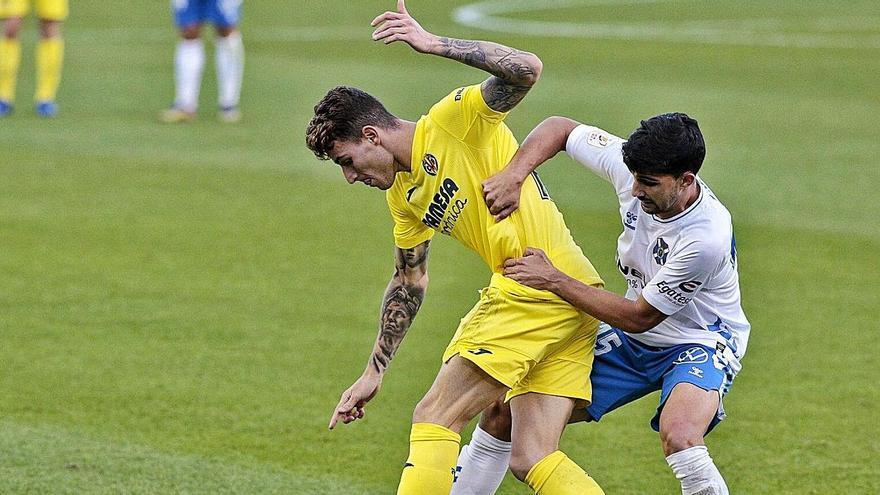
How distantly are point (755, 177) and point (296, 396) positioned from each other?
776 centimetres

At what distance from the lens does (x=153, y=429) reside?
7770mm

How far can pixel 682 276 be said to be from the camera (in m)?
5.69

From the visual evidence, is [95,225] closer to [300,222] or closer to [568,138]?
[300,222]

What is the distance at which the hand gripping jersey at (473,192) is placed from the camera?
5.73m

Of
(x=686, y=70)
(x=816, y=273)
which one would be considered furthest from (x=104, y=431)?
(x=686, y=70)

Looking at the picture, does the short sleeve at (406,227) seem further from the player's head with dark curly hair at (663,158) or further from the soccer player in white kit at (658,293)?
the player's head with dark curly hair at (663,158)

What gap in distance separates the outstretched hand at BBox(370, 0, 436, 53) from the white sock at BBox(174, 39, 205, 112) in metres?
12.2

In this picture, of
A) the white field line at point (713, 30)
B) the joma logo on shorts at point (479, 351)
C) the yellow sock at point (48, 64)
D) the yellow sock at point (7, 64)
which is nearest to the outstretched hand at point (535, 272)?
the joma logo on shorts at point (479, 351)

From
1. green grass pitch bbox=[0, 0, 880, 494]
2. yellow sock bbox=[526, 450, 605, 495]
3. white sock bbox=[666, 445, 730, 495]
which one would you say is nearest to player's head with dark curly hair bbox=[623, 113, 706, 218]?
white sock bbox=[666, 445, 730, 495]

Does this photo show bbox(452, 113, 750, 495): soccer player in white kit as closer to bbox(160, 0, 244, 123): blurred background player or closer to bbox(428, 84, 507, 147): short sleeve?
bbox(428, 84, 507, 147): short sleeve

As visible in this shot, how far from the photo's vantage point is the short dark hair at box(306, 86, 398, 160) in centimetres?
557

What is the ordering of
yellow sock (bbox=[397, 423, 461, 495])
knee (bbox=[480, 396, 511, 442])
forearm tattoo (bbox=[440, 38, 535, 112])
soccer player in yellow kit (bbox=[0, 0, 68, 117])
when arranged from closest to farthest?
1. forearm tattoo (bbox=[440, 38, 535, 112])
2. yellow sock (bbox=[397, 423, 461, 495])
3. knee (bbox=[480, 396, 511, 442])
4. soccer player in yellow kit (bbox=[0, 0, 68, 117])

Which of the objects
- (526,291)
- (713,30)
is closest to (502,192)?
(526,291)

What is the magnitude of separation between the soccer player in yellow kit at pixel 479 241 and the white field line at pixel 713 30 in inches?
822
